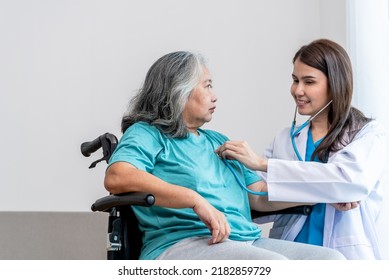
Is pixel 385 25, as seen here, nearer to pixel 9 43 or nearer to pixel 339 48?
pixel 339 48

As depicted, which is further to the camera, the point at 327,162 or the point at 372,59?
the point at 372,59

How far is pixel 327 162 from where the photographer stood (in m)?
2.13

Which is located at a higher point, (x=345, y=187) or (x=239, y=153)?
(x=239, y=153)

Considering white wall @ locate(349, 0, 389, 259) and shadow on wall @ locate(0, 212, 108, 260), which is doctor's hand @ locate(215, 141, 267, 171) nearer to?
white wall @ locate(349, 0, 389, 259)

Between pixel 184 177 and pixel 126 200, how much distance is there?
0.73 ft

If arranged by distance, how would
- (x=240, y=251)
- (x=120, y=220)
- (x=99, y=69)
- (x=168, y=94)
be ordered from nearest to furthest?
(x=240, y=251) → (x=120, y=220) → (x=168, y=94) → (x=99, y=69)

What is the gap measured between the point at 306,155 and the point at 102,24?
4.60ft

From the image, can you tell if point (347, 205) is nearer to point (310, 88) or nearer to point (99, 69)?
point (310, 88)

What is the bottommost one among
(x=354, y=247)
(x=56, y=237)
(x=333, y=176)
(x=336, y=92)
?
(x=56, y=237)

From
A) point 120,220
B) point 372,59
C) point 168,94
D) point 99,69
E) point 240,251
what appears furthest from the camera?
point 99,69

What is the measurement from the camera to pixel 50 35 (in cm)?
320

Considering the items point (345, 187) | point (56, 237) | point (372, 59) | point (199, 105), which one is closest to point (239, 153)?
point (199, 105)
